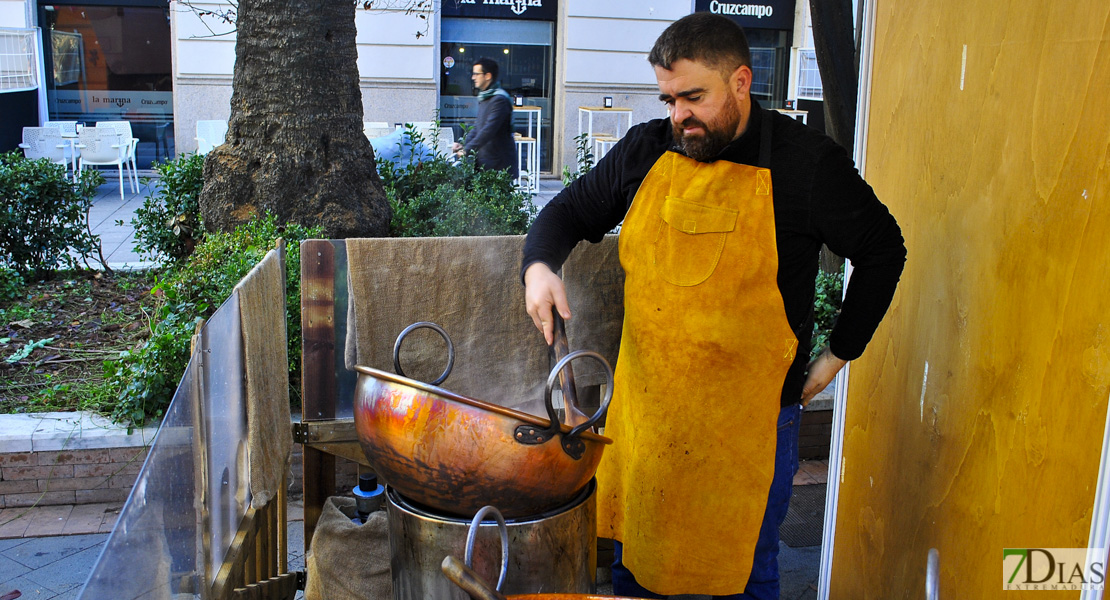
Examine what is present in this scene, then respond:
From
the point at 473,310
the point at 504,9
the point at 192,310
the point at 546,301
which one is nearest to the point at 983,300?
the point at 546,301

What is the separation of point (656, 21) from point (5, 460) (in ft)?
40.8

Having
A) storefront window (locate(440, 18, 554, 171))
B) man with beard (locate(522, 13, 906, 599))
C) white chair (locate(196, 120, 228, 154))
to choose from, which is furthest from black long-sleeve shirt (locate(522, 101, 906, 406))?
storefront window (locate(440, 18, 554, 171))

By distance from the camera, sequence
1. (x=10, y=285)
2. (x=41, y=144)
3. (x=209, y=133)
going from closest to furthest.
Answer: (x=10, y=285) < (x=41, y=144) < (x=209, y=133)

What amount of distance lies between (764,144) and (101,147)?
11429mm

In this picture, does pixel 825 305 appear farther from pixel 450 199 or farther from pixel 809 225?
pixel 809 225

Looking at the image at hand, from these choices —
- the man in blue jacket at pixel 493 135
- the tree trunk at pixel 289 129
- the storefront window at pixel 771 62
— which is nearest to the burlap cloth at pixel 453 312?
the tree trunk at pixel 289 129

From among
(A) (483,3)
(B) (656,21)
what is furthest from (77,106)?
(B) (656,21)

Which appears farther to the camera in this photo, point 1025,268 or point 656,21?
point 656,21

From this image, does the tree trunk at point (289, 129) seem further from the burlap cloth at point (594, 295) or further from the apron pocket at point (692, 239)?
the apron pocket at point (692, 239)

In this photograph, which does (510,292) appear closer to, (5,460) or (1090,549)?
(1090,549)

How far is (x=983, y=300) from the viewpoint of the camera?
212cm

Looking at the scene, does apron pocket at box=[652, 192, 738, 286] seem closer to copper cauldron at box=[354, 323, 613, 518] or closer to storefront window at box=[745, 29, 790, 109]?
copper cauldron at box=[354, 323, 613, 518]

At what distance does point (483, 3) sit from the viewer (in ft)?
45.1

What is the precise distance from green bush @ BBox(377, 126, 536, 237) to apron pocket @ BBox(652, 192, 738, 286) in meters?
3.21
